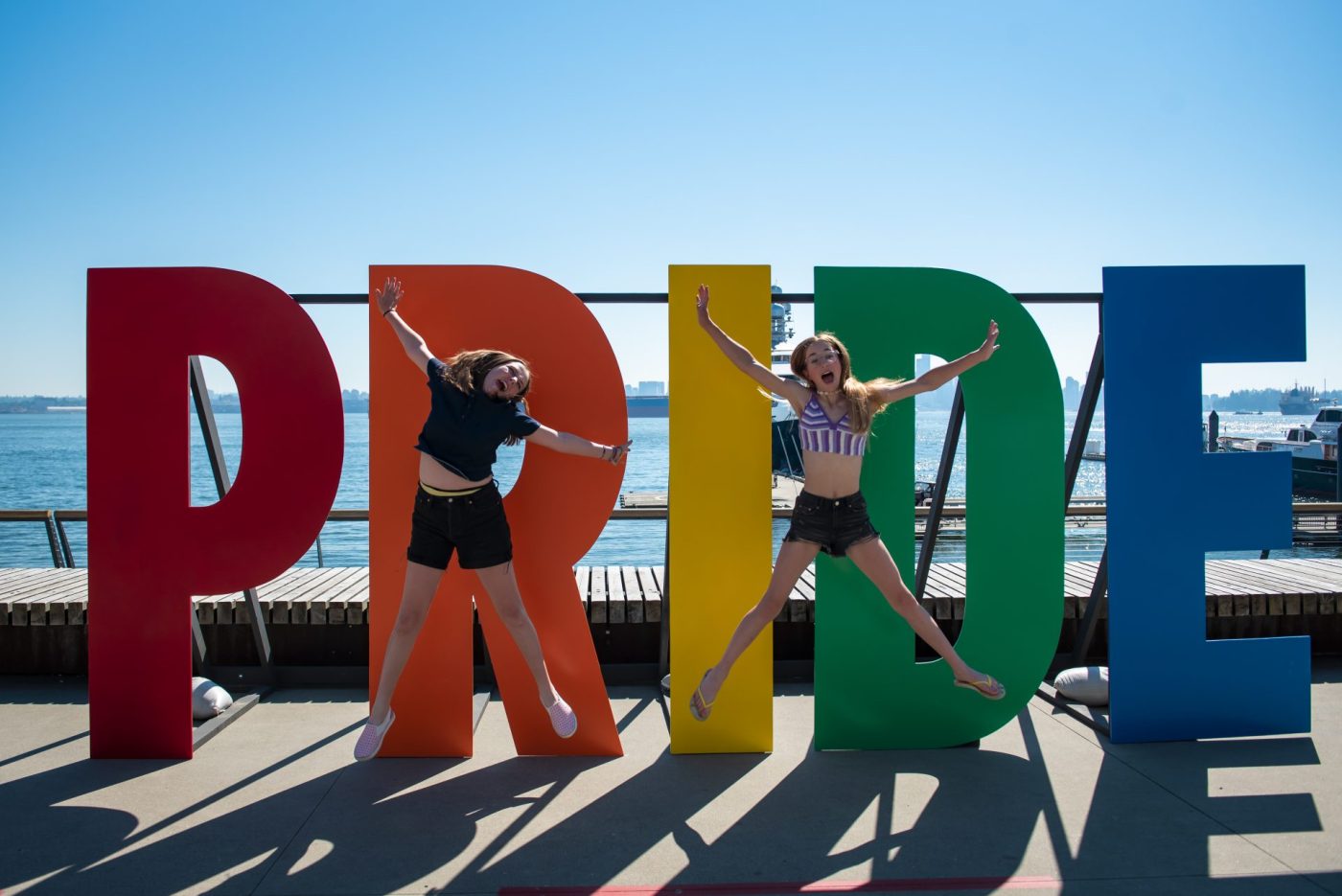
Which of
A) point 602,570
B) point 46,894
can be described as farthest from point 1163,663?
point 46,894

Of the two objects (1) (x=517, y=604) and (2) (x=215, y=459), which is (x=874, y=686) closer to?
(1) (x=517, y=604)

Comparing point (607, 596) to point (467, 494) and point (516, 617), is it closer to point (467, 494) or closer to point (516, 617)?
point (516, 617)

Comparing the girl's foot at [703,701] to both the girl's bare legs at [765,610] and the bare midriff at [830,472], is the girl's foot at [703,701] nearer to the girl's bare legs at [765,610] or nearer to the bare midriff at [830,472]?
the girl's bare legs at [765,610]

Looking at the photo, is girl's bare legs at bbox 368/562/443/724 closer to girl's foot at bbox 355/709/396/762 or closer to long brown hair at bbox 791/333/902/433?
girl's foot at bbox 355/709/396/762

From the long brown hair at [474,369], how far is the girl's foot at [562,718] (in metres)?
1.31

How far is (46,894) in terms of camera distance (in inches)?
133

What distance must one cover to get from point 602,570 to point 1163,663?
3806 mm

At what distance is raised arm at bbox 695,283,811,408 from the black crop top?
38.1 inches

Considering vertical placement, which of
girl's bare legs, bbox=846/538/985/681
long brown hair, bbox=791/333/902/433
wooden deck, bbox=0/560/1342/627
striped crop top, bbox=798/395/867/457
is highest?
long brown hair, bbox=791/333/902/433

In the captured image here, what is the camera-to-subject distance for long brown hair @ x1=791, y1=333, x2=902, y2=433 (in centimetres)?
456

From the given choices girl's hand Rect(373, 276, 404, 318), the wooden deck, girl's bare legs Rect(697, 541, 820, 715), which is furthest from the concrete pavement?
girl's hand Rect(373, 276, 404, 318)

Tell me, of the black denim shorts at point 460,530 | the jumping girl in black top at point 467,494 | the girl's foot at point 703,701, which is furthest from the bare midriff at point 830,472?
the black denim shorts at point 460,530

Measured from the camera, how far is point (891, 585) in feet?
15.4

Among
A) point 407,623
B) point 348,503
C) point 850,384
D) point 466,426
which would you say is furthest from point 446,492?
point 348,503
